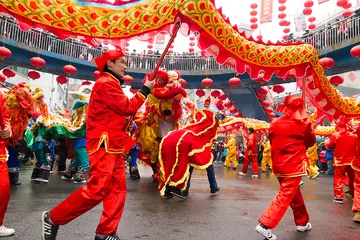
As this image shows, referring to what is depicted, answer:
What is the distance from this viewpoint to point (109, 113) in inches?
118

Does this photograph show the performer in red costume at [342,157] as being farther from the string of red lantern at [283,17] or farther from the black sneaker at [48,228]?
the string of red lantern at [283,17]

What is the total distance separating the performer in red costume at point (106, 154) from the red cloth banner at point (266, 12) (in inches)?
647

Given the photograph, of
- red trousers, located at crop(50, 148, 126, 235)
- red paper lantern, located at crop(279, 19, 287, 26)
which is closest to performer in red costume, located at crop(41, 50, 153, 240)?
red trousers, located at crop(50, 148, 126, 235)

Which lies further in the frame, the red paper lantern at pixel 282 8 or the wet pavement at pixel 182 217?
the red paper lantern at pixel 282 8

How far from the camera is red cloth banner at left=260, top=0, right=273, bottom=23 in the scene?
17.9 m

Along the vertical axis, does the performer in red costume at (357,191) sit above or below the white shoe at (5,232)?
above

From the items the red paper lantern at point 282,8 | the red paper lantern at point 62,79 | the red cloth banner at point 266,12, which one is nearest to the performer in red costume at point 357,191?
the red paper lantern at point 282,8

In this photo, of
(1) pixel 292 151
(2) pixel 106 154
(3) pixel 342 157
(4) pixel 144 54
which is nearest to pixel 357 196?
(1) pixel 292 151

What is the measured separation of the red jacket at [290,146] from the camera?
3.72 m

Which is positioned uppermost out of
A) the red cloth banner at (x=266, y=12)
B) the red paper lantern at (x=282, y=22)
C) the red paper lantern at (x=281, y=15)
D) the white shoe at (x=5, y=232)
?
the red cloth banner at (x=266, y=12)

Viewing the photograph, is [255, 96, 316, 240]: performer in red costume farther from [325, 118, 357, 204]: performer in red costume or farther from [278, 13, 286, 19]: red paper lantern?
[278, 13, 286, 19]: red paper lantern

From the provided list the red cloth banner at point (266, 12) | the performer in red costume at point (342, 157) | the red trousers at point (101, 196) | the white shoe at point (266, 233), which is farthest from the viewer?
the red cloth banner at point (266, 12)

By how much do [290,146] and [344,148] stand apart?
122 inches

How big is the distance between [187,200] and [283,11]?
32.8 ft
